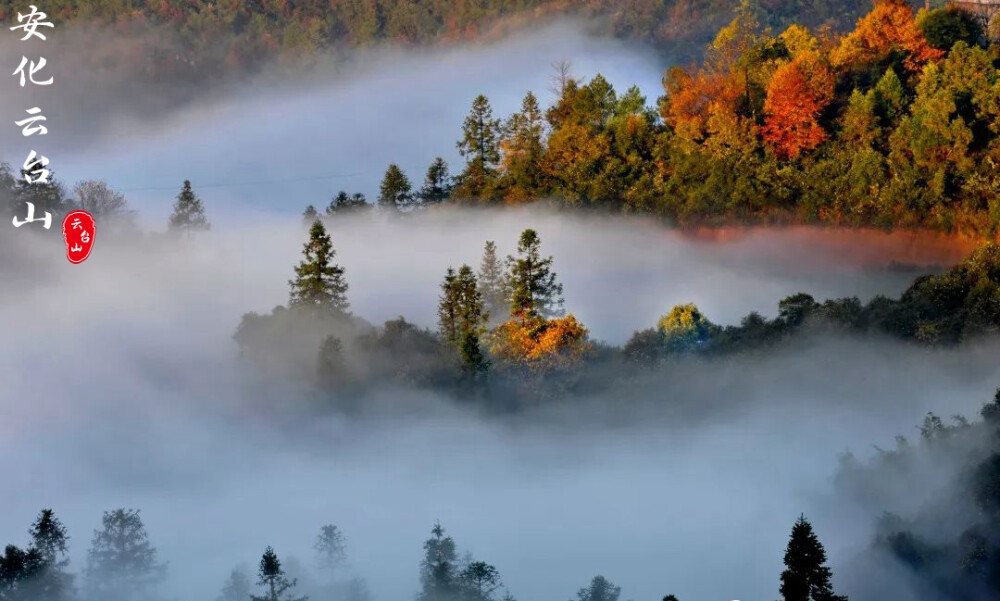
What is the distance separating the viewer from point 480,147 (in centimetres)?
11506

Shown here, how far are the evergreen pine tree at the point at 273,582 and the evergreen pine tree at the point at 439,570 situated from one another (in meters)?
4.47

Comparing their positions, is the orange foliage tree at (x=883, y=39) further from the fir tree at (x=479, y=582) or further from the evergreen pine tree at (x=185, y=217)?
the fir tree at (x=479, y=582)

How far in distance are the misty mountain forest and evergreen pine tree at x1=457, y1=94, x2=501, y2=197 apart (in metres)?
0.17

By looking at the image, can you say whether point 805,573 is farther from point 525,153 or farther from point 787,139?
point 525,153

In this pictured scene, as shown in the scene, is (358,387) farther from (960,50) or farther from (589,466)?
(960,50)

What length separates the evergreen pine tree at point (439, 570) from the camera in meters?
77.3

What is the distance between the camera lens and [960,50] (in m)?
108

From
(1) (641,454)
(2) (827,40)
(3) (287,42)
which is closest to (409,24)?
(3) (287,42)

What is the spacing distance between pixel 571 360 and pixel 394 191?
84.4ft

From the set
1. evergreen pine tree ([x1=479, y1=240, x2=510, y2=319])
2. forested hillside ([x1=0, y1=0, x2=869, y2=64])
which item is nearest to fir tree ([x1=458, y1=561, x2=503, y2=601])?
evergreen pine tree ([x1=479, y1=240, x2=510, y2=319])

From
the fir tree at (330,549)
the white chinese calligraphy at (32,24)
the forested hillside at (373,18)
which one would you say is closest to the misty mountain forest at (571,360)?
the fir tree at (330,549)

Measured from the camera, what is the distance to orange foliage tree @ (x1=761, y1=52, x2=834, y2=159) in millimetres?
108562

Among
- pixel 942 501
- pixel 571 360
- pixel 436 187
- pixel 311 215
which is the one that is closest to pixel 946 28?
pixel 436 187

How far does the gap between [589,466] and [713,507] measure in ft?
28.9
